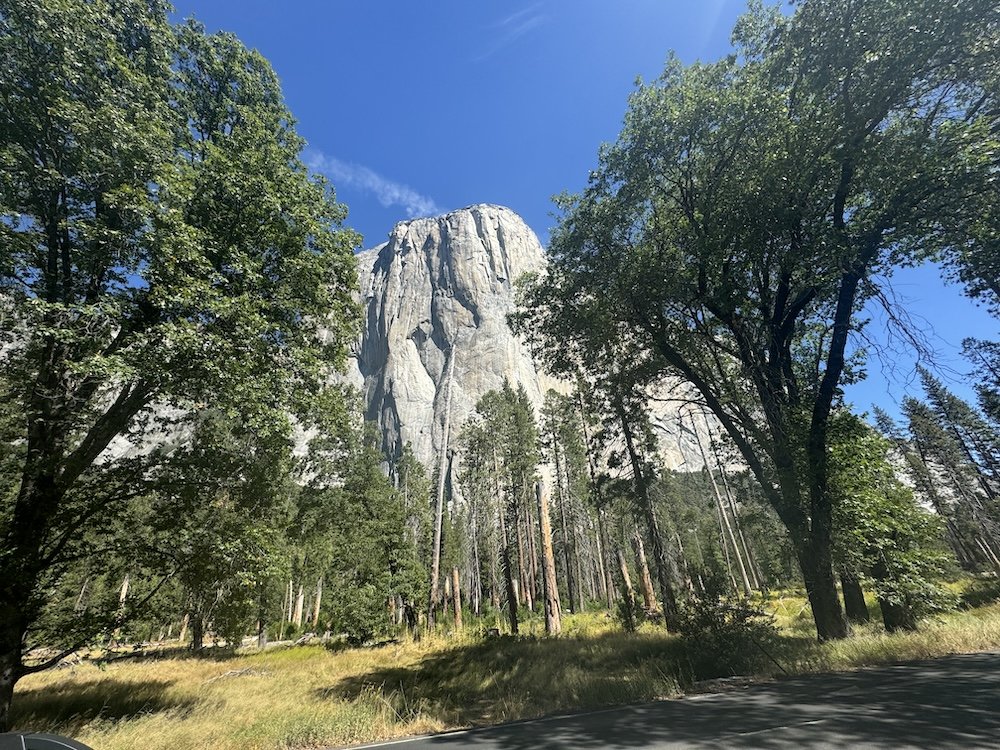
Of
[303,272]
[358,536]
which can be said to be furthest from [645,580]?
[303,272]

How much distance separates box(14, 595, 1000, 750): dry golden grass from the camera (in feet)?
24.2

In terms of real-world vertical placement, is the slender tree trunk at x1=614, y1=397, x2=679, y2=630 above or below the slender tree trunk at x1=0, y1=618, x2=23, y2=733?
above

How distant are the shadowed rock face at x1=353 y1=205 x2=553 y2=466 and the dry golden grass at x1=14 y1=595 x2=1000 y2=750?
6991 cm

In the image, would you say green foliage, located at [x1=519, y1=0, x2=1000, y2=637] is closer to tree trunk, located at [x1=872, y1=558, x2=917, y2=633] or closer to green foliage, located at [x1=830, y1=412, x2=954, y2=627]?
green foliage, located at [x1=830, y1=412, x2=954, y2=627]

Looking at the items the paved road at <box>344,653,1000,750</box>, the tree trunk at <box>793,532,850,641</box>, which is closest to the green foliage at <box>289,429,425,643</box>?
the paved road at <box>344,653,1000,750</box>

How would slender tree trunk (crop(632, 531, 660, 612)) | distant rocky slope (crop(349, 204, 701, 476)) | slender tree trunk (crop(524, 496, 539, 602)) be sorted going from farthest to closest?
distant rocky slope (crop(349, 204, 701, 476)) → slender tree trunk (crop(524, 496, 539, 602)) → slender tree trunk (crop(632, 531, 660, 612))

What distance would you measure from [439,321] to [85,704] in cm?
10224

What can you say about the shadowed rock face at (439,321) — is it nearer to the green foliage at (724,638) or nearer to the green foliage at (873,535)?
the green foliage at (873,535)

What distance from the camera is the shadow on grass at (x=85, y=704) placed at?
8352mm

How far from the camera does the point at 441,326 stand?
109 meters

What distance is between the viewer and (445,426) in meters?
27.1

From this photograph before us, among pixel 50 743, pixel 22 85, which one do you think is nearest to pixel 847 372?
pixel 50 743

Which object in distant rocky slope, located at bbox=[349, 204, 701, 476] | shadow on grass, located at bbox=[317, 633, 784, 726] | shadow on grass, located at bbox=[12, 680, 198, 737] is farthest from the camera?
distant rocky slope, located at bbox=[349, 204, 701, 476]

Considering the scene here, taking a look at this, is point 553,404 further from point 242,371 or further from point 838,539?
point 242,371
